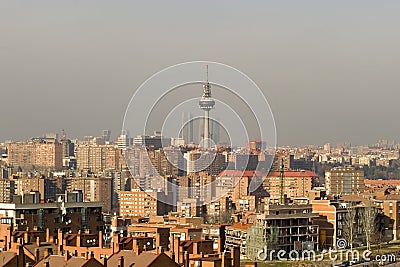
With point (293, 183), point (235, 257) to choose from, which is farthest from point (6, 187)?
point (235, 257)

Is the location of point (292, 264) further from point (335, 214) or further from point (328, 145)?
point (328, 145)

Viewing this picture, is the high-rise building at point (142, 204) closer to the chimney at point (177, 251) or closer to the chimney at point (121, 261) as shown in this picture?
the chimney at point (177, 251)

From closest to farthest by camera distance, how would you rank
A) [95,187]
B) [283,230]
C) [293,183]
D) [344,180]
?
[283,230], [95,187], [293,183], [344,180]

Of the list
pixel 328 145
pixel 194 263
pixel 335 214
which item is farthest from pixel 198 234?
pixel 328 145

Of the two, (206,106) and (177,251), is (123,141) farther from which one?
(177,251)

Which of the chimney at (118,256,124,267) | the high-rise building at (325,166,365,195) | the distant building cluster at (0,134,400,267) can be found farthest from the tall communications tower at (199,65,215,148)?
the chimney at (118,256,124,267)

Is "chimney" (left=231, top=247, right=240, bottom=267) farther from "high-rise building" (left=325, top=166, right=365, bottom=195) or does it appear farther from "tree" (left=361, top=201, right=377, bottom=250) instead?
"high-rise building" (left=325, top=166, right=365, bottom=195)
